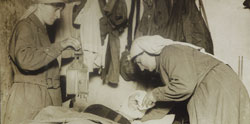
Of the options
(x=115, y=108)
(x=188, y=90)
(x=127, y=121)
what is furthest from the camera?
(x=115, y=108)

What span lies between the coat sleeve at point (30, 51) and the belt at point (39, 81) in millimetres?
88

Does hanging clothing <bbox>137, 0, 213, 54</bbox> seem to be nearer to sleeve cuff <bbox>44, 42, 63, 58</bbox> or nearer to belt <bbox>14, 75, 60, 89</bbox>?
sleeve cuff <bbox>44, 42, 63, 58</bbox>

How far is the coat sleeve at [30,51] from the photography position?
345cm

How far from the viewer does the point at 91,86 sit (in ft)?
11.9

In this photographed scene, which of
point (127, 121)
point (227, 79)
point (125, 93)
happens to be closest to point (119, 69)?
point (125, 93)

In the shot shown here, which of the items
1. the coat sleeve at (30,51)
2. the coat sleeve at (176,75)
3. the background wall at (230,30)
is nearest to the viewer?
the coat sleeve at (176,75)

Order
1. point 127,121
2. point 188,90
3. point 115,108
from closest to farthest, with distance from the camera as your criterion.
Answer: point 188,90 → point 127,121 → point 115,108

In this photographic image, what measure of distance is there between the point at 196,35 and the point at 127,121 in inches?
35.0

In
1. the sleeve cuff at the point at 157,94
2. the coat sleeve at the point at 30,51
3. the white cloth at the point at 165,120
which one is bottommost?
the white cloth at the point at 165,120

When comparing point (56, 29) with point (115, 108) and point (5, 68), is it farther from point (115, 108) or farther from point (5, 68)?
point (115, 108)

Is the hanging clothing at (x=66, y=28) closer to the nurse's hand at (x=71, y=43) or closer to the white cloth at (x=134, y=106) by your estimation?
the nurse's hand at (x=71, y=43)

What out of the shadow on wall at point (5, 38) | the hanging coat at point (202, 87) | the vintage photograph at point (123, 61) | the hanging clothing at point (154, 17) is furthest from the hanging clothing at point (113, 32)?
the shadow on wall at point (5, 38)

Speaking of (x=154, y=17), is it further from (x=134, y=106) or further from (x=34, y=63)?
(x=34, y=63)

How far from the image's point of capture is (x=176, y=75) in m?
3.03
